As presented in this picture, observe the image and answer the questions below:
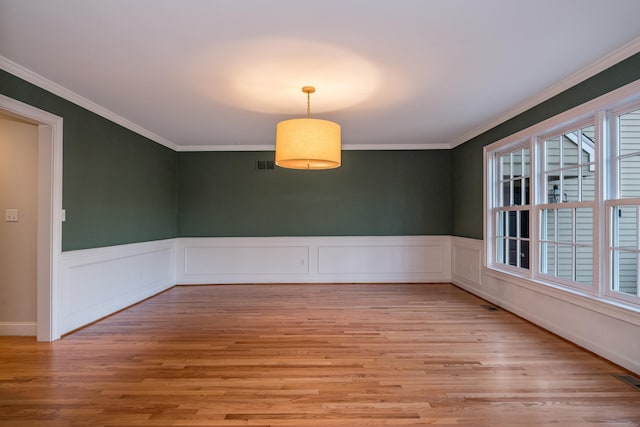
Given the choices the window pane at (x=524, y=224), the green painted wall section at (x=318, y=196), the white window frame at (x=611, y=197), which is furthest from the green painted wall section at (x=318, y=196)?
the white window frame at (x=611, y=197)

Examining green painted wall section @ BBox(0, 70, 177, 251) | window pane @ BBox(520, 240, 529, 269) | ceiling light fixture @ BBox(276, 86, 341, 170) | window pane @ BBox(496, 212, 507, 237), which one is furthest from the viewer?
window pane @ BBox(496, 212, 507, 237)

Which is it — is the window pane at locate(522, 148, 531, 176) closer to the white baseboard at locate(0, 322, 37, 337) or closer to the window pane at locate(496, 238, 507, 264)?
the window pane at locate(496, 238, 507, 264)

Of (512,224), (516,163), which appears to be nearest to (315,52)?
(516,163)

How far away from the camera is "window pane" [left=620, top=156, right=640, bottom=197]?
2.68 meters

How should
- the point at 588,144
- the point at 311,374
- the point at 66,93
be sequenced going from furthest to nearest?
1. the point at 66,93
2. the point at 588,144
3. the point at 311,374

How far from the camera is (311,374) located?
254cm

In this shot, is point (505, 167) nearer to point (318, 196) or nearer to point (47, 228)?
point (318, 196)

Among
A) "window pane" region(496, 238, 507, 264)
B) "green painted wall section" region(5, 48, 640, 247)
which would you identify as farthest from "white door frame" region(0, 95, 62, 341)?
"window pane" region(496, 238, 507, 264)

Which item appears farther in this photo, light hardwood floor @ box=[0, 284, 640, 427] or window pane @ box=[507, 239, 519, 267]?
window pane @ box=[507, 239, 519, 267]

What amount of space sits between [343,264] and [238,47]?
13.7 ft

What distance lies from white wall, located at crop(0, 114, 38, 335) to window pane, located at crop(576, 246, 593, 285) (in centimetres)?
527

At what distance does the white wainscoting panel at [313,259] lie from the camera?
5.92 m

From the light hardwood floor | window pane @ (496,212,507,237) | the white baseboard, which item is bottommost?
the light hardwood floor

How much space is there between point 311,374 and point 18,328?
304 cm
